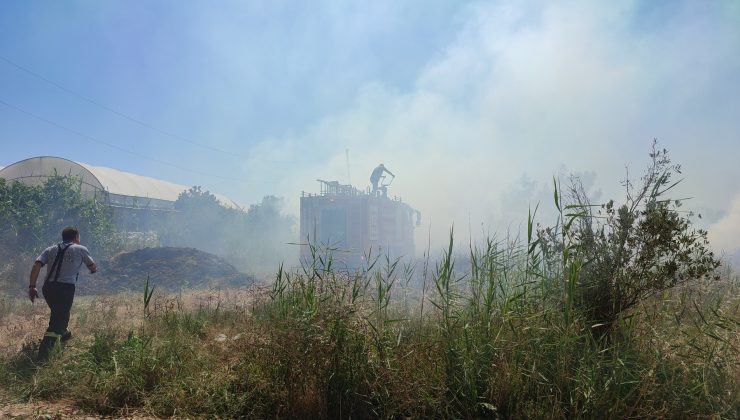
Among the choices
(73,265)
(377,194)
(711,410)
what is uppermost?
(377,194)

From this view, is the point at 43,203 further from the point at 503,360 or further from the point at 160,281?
the point at 503,360

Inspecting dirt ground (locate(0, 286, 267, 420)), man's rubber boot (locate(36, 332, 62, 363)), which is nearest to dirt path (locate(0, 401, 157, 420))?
dirt ground (locate(0, 286, 267, 420))

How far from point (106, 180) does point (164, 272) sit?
16.1 meters

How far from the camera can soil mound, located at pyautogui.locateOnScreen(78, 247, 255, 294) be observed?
18.4 metres

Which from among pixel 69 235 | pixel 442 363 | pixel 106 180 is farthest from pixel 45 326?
pixel 106 180

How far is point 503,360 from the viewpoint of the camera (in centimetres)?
306

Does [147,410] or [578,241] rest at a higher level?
[578,241]

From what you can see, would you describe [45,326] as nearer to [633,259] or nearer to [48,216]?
[633,259]

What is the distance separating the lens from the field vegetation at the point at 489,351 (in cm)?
301

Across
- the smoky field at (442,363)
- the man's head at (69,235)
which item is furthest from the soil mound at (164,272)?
the smoky field at (442,363)

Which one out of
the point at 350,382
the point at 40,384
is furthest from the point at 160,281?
the point at 350,382

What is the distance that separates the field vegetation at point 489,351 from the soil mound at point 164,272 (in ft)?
47.8

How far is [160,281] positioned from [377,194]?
77.7 ft

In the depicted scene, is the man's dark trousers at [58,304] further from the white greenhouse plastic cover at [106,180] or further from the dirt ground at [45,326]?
the white greenhouse plastic cover at [106,180]
